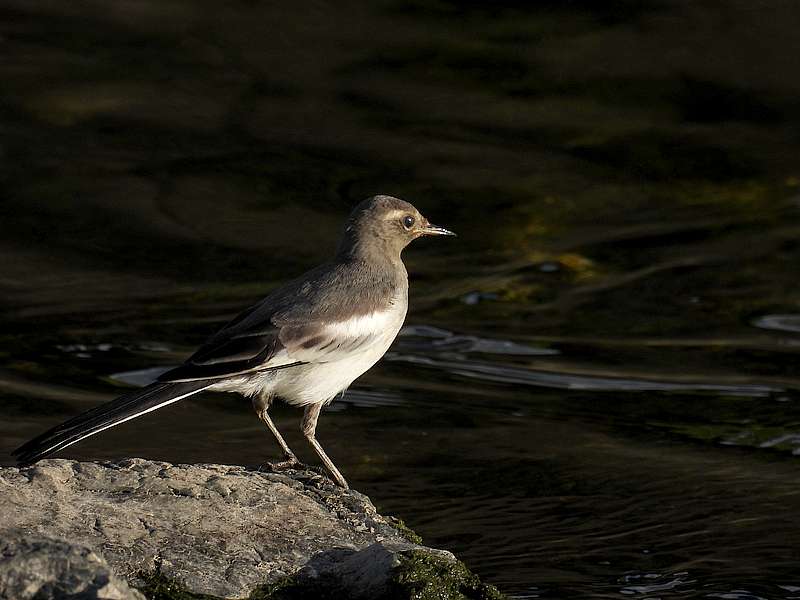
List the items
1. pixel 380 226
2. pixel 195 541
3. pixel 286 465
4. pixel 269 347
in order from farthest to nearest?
pixel 380 226 < pixel 286 465 < pixel 269 347 < pixel 195 541

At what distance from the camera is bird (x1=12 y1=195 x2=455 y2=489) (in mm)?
6832

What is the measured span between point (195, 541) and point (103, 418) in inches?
39.8

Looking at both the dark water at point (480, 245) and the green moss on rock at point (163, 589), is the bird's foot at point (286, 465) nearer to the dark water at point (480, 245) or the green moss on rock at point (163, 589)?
the dark water at point (480, 245)

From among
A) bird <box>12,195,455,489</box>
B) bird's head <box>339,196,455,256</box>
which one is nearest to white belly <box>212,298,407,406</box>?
bird <box>12,195,455,489</box>

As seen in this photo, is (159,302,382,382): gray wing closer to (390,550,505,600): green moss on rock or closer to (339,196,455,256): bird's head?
(339,196,455,256): bird's head

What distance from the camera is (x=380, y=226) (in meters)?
8.24

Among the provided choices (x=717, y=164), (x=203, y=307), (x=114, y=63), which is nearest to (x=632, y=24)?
(x=717, y=164)

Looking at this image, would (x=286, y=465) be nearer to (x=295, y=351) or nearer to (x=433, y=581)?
(x=295, y=351)

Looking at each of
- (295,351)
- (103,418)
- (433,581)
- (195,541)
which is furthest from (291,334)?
(433,581)

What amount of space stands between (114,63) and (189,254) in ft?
11.2

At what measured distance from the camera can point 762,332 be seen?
11.8 metres

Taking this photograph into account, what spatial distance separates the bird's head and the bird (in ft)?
0.10

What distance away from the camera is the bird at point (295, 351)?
6.83 metres

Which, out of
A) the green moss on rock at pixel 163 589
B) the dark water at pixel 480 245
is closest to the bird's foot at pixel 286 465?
the dark water at pixel 480 245
